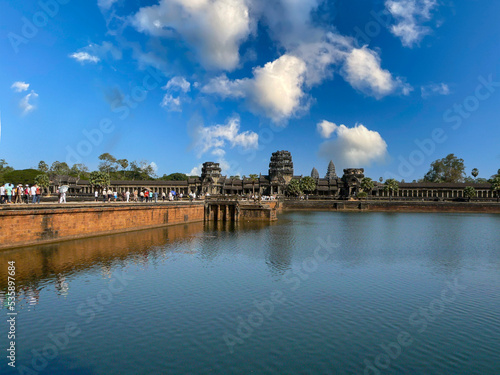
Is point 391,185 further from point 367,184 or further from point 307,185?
point 307,185

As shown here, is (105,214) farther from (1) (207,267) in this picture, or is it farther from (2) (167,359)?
(2) (167,359)

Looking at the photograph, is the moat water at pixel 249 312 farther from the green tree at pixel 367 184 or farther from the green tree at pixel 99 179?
the green tree at pixel 367 184

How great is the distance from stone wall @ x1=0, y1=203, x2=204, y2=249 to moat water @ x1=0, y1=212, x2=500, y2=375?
1.52m

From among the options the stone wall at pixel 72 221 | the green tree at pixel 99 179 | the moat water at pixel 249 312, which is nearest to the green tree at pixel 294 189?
the green tree at pixel 99 179

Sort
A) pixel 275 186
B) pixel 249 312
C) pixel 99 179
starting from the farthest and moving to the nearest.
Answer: pixel 275 186 < pixel 99 179 < pixel 249 312

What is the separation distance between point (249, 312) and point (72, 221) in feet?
75.5

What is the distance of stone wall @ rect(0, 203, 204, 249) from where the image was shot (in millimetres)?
26375

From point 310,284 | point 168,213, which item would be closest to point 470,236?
point 310,284

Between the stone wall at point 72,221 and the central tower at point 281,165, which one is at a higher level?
the central tower at point 281,165

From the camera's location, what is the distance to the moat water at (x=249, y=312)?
1152cm

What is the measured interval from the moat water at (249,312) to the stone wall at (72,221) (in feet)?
4.98

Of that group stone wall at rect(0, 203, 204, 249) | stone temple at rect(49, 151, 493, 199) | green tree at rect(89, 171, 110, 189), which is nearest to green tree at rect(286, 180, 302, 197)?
stone temple at rect(49, 151, 493, 199)

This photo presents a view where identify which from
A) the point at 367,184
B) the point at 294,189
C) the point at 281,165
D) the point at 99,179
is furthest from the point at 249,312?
the point at 281,165

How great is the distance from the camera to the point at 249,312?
1600 centimetres
